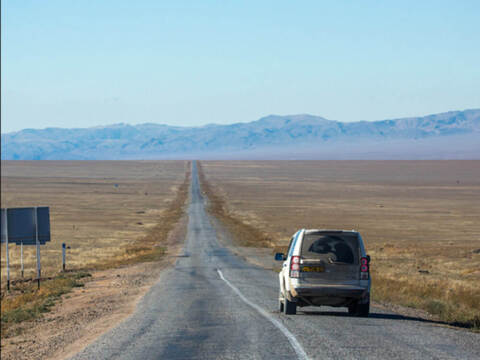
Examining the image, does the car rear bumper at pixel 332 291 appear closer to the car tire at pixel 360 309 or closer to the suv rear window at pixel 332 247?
the suv rear window at pixel 332 247

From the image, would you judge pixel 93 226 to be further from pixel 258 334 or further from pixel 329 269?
pixel 258 334

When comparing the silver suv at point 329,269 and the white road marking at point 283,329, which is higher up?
the silver suv at point 329,269

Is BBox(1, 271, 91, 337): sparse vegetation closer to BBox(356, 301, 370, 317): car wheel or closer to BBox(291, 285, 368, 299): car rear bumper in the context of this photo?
BBox(291, 285, 368, 299): car rear bumper

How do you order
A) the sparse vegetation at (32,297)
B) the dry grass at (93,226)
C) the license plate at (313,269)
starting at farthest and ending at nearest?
the dry grass at (93,226) → the sparse vegetation at (32,297) → the license plate at (313,269)

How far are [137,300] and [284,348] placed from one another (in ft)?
38.9

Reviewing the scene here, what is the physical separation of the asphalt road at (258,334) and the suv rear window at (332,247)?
5.01 feet

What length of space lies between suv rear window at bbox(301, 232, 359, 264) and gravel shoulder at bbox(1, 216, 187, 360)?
5.35 metres

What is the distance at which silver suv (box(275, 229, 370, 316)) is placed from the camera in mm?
15797

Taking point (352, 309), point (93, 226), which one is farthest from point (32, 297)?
point (93, 226)

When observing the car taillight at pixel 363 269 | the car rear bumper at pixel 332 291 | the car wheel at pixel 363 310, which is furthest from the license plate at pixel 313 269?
the car wheel at pixel 363 310

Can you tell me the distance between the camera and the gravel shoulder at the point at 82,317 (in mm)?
15906

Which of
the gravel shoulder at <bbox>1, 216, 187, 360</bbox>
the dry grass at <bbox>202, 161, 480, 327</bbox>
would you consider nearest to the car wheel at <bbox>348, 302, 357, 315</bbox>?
the dry grass at <bbox>202, 161, 480, 327</bbox>

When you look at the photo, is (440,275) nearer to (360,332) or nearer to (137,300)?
(137,300)

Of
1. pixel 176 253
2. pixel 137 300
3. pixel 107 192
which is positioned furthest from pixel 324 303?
pixel 107 192
